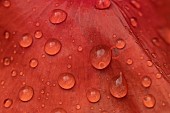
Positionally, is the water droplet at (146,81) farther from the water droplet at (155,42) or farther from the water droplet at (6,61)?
the water droplet at (6,61)

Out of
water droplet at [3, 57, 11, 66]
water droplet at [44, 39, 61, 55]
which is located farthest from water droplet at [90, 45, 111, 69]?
water droplet at [3, 57, 11, 66]

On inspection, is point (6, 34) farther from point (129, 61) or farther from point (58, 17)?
point (129, 61)

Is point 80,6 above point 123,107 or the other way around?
above

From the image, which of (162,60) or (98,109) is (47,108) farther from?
(162,60)

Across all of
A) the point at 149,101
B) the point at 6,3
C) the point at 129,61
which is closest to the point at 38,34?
the point at 6,3

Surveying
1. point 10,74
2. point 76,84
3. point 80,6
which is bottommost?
point 76,84

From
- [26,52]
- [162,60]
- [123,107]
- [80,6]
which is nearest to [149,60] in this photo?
[162,60]
